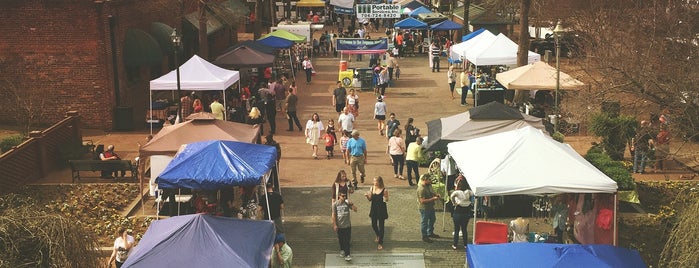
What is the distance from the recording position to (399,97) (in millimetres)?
30688

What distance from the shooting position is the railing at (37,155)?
17984mm

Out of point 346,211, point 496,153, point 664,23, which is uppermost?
point 664,23

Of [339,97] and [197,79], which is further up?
[197,79]

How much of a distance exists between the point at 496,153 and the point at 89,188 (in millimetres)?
9842

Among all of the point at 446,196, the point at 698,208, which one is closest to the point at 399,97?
the point at 446,196

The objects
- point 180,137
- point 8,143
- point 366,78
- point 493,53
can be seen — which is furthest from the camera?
point 366,78

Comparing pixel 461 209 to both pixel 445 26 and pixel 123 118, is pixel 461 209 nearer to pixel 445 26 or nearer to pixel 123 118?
pixel 123 118

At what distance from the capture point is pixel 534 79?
2369cm

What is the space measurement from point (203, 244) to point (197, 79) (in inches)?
489

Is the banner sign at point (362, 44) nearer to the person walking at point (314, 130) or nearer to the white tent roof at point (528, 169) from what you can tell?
the person walking at point (314, 130)

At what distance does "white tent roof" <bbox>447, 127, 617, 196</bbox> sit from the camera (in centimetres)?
1276

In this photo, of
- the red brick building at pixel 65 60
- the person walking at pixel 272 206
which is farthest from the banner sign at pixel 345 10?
the person walking at pixel 272 206

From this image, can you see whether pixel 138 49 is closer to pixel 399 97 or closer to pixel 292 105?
pixel 292 105

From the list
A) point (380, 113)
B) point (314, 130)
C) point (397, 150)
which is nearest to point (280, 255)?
point (397, 150)
